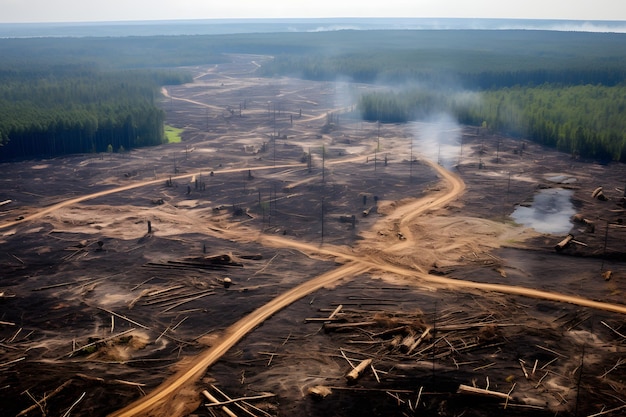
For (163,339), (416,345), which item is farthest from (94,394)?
(416,345)

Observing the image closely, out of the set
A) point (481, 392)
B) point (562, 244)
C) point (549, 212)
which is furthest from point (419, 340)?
point (549, 212)

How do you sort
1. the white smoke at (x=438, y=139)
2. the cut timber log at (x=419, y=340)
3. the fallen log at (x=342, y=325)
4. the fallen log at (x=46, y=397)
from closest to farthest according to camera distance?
the fallen log at (x=46, y=397), the cut timber log at (x=419, y=340), the fallen log at (x=342, y=325), the white smoke at (x=438, y=139)

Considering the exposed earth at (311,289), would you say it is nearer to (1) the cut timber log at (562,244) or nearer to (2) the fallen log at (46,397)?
(2) the fallen log at (46,397)

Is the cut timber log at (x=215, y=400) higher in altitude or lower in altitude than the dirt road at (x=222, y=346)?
higher

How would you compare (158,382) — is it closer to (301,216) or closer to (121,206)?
(301,216)

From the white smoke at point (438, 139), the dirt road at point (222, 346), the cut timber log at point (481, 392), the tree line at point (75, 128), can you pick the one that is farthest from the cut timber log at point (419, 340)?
the tree line at point (75, 128)

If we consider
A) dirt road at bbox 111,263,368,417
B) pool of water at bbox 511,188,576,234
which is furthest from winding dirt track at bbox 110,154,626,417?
pool of water at bbox 511,188,576,234
